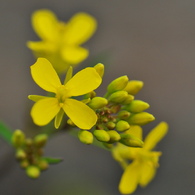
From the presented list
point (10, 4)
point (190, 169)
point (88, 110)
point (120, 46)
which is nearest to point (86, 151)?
point (190, 169)

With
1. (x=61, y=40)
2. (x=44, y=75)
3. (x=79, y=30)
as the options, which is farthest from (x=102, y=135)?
(x=79, y=30)

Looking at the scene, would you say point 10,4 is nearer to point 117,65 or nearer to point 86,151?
point 117,65

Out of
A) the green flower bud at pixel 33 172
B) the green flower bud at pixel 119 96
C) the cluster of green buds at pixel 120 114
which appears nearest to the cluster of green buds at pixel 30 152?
the green flower bud at pixel 33 172

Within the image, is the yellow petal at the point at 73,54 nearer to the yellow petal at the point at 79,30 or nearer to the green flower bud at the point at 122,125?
the yellow petal at the point at 79,30

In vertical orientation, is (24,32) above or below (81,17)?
below

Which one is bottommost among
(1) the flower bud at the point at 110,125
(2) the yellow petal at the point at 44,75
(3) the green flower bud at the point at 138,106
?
(1) the flower bud at the point at 110,125

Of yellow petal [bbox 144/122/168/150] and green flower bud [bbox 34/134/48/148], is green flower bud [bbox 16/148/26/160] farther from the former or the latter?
yellow petal [bbox 144/122/168/150]
